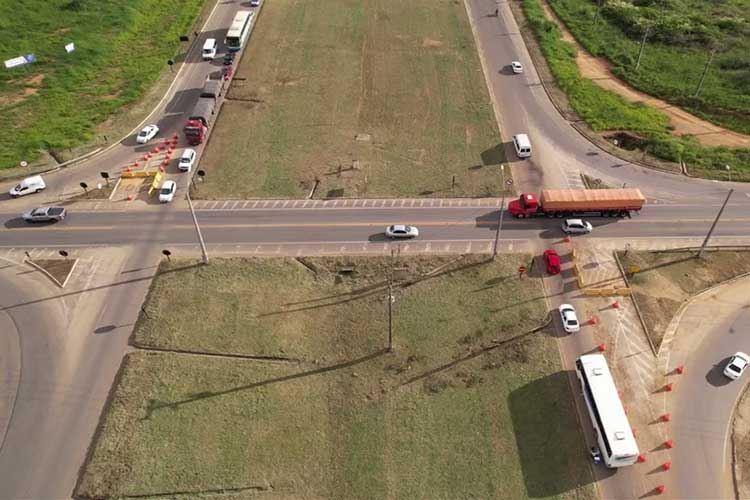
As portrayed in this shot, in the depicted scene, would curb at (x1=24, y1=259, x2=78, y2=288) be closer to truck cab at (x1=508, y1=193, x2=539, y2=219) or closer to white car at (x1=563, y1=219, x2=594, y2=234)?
truck cab at (x1=508, y1=193, x2=539, y2=219)

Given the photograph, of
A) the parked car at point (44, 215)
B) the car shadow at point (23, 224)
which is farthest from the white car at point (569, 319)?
the car shadow at point (23, 224)

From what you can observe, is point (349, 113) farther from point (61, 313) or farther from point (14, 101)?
point (14, 101)

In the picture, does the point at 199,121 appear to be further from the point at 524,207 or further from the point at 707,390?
the point at 707,390

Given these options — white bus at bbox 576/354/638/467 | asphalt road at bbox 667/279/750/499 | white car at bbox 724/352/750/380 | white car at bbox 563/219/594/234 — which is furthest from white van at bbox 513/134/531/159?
white car at bbox 724/352/750/380

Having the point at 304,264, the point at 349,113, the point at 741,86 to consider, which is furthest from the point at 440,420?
the point at 741,86

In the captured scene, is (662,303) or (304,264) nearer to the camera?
(662,303)

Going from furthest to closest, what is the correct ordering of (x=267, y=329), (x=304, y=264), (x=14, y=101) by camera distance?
1. (x=14, y=101)
2. (x=304, y=264)
3. (x=267, y=329)

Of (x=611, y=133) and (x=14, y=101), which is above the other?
(x=14, y=101)
